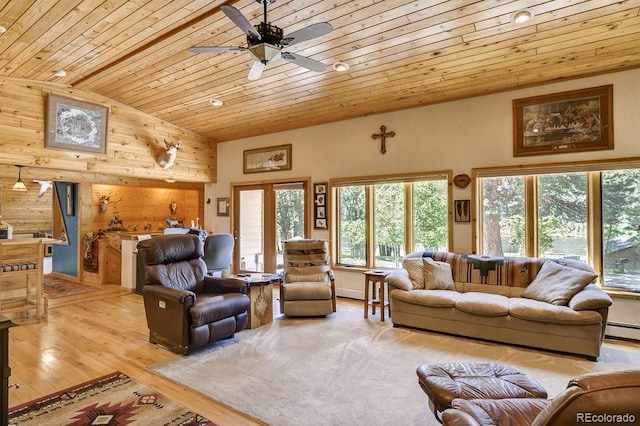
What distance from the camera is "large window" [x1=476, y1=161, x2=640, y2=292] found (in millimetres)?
4039

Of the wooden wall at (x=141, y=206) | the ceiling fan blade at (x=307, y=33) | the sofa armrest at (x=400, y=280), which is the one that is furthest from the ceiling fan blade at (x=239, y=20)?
the wooden wall at (x=141, y=206)

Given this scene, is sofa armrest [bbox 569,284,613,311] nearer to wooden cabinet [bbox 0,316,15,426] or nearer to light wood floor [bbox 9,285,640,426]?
light wood floor [bbox 9,285,640,426]

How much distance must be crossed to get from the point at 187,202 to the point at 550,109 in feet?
27.8

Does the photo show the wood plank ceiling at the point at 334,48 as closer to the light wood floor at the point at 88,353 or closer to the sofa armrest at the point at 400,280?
the sofa armrest at the point at 400,280

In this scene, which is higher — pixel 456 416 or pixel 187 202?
pixel 187 202

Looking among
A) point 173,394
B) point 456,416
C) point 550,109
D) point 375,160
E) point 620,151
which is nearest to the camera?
point 456,416

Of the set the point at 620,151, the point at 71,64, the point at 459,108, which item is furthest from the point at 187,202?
the point at 620,151

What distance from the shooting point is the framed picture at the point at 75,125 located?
5.19 meters

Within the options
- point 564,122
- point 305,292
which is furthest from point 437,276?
point 564,122

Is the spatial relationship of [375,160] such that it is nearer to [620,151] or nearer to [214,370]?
[620,151]

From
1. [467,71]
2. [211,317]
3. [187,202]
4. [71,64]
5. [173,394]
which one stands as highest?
[71,64]

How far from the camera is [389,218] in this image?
5.71 meters

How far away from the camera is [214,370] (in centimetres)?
315

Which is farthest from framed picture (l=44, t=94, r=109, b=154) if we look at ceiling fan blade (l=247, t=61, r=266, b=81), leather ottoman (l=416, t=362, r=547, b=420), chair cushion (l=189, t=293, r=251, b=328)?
leather ottoman (l=416, t=362, r=547, b=420)
